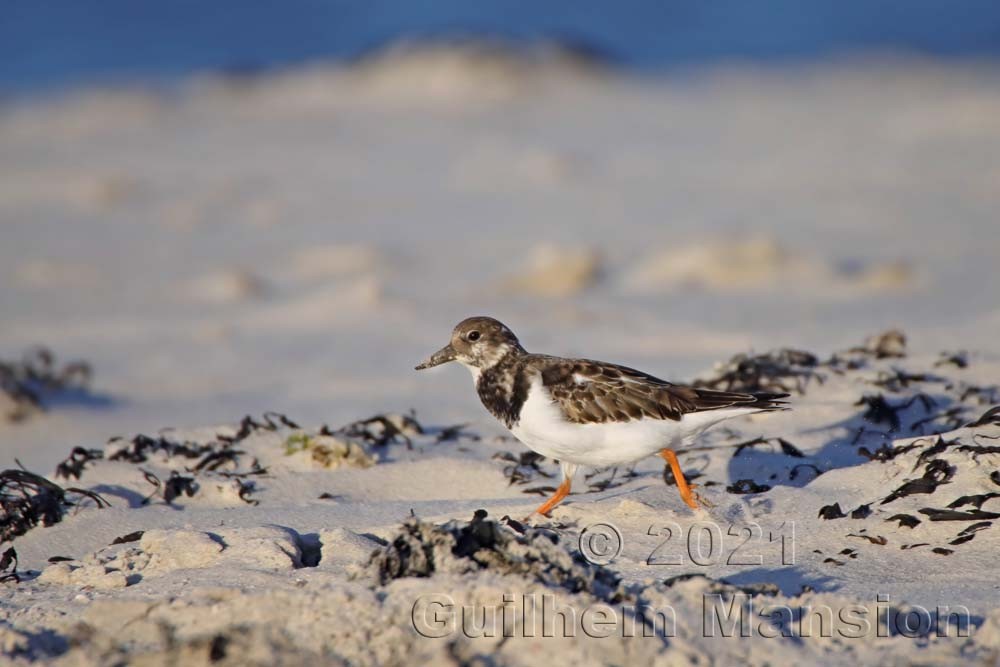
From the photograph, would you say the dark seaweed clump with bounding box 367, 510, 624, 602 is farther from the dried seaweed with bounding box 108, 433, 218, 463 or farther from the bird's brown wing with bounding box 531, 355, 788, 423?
the dried seaweed with bounding box 108, 433, 218, 463

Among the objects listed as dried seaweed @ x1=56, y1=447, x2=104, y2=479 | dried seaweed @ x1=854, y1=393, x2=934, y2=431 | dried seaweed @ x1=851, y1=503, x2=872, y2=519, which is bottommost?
dried seaweed @ x1=851, y1=503, x2=872, y2=519

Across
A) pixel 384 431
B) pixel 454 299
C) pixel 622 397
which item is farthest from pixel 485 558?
pixel 454 299

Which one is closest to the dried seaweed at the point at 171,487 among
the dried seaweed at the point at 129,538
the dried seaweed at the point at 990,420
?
the dried seaweed at the point at 129,538

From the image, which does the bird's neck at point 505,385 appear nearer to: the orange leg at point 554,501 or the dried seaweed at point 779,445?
the orange leg at point 554,501

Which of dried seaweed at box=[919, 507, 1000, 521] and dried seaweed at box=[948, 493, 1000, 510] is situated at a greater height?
dried seaweed at box=[948, 493, 1000, 510]

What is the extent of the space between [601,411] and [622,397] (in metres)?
0.12

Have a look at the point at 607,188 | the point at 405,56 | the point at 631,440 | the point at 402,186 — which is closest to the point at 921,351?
the point at 631,440

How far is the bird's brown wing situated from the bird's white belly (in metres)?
0.03

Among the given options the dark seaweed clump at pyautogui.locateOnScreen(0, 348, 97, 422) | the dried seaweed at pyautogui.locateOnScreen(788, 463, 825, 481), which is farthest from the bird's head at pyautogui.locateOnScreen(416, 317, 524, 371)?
the dark seaweed clump at pyautogui.locateOnScreen(0, 348, 97, 422)

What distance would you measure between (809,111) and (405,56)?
8105 mm

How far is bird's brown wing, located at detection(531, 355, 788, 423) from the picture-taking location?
434 centimetres

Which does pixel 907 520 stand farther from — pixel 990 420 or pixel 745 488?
pixel 990 420

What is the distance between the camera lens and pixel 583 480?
17.2ft

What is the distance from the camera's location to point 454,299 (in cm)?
1038
